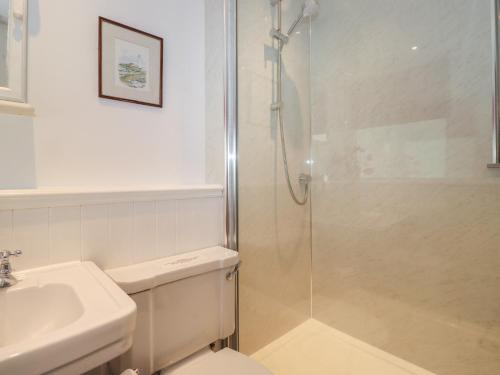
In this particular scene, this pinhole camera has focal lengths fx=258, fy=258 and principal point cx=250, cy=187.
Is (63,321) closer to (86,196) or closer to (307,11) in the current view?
(86,196)

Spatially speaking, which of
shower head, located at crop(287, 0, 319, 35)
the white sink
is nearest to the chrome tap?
the white sink

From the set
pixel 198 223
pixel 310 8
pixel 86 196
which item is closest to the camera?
pixel 86 196

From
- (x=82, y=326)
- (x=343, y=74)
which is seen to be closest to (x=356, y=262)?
(x=343, y=74)

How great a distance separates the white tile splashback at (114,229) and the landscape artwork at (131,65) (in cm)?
50

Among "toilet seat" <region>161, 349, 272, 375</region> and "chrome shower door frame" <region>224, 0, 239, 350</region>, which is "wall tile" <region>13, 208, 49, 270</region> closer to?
"toilet seat" <region>161, 349, 272, 375</region>

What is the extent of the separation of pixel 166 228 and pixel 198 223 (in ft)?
0.50

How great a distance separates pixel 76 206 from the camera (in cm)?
87

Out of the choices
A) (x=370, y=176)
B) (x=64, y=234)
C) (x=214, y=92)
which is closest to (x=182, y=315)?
(x=64, y=234)

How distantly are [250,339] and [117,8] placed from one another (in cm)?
165

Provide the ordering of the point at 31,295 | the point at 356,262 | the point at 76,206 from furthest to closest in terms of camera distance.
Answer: the point at 356,262
the point at 76,206
the point at 31,295

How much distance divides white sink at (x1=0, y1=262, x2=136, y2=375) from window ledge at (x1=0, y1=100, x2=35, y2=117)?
1.67ft

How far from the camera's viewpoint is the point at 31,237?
796 mm

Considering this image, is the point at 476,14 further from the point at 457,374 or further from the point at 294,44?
the point at 457,374

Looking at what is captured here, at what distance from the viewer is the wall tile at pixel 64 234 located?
2.72 ft
